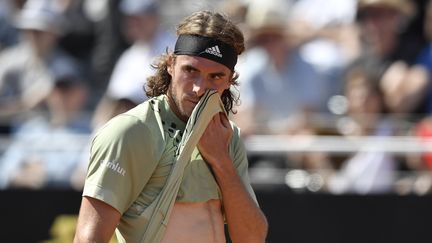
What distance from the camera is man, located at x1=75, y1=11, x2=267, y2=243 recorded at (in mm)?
3602

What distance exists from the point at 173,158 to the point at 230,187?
0.81 feet

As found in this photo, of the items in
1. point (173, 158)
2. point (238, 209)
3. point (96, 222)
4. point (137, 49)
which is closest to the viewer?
point (96, 222)

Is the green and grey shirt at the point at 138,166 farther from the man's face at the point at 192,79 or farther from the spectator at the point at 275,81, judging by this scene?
the spectator at the point at 275,81

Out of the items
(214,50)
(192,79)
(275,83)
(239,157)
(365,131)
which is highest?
(214,50)

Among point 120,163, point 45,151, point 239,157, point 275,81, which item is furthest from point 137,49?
point 120,163

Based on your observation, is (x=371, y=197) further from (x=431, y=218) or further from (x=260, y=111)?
(x=260, y=111)

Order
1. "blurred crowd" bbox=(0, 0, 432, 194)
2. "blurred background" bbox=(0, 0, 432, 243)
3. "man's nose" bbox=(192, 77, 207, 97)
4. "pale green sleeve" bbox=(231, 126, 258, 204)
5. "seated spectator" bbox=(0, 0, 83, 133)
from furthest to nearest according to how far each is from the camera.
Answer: "seated spectator" bbox=(0, 0, 83, 133) → "blurred crowd" bbox=(0, 0, 432, 194) → "blurred background" bbox=(0, 0, 432, 243) → "pale green sleeve" bbox=(231, 126, 258, 204) → "man's nose" bbox=(192, 77, 207, 97)

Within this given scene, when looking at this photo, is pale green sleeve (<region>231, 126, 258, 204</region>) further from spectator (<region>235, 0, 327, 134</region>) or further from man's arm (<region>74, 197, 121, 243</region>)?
spectator (<region>235, 0, 327, 134</region>)

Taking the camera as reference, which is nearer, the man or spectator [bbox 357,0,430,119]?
the man

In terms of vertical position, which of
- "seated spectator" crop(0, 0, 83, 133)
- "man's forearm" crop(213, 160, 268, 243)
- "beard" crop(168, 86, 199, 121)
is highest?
"beard" crop(168, 86, 199, 121)

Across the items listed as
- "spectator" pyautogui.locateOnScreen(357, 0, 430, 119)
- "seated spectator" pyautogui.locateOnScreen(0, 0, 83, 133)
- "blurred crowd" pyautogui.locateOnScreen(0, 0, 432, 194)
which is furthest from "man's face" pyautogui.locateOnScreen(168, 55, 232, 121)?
"seated spectator" pyautogui.locateOnScreen(0, 0, 83, 133)

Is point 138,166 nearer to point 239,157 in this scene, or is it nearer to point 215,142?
point 215,142

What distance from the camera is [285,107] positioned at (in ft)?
27.6

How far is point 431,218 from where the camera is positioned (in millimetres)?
7367
